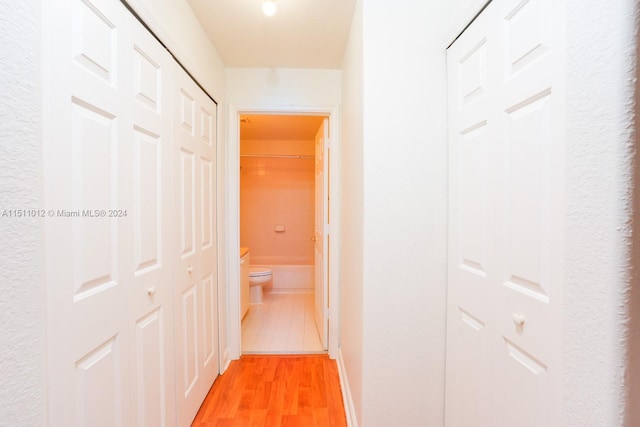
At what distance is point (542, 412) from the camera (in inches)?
31.0

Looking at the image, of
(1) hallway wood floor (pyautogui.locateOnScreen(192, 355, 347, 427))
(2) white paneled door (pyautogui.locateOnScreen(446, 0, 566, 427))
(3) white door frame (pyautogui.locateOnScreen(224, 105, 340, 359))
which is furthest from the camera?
(3) white door frame (pyautogui.locateOnScreen(224, 105, 340, 359))

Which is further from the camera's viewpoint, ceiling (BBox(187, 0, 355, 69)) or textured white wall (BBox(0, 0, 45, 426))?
ceiling (BBox(187, 0, 355, 69))

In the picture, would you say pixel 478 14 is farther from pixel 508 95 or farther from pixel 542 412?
pixel 542 412

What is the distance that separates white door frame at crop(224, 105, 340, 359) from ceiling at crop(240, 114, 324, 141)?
0.98 m

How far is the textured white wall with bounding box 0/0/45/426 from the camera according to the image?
0.62 m

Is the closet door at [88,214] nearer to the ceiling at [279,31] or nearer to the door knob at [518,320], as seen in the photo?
the ceiling at [279,31]

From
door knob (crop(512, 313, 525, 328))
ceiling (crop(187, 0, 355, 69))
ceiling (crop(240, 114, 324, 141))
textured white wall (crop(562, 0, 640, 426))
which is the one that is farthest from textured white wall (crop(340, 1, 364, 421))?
ceiling (crop(240, 114, 324, 141))

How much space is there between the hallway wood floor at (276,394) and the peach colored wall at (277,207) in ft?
7.70

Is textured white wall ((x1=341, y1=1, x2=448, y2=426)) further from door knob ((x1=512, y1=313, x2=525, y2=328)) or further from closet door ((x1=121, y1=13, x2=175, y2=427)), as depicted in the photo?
closet door ((x1=121, y1=13, x2=175, y2=427))

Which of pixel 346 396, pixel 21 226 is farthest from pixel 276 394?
pixel 21 226

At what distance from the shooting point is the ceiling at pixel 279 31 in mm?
1600

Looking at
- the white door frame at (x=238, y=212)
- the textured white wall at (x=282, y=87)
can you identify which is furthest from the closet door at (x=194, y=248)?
the textured white wall at (x=282, y=87)

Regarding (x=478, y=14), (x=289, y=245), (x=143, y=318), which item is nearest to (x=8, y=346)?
(x=143, y=318)

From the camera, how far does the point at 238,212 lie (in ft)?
7.54
